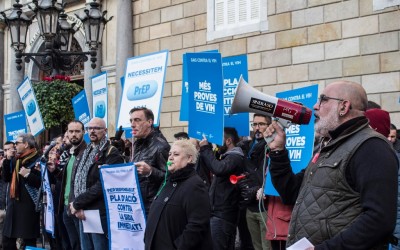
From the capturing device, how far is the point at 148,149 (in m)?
6.29

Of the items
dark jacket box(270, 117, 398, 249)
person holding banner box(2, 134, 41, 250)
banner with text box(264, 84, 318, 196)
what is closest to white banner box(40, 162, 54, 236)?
person holding banner box(2, 134, 41, 250)

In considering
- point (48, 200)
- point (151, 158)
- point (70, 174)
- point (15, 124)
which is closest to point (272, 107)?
point (151, 158)

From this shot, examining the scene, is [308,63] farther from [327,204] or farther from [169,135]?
[327,204]

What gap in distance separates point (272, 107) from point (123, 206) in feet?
9.07

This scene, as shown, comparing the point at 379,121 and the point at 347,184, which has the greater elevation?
the point at 379,121

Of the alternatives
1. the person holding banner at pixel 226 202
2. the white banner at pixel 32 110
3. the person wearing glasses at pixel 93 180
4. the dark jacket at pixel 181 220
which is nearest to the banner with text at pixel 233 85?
the person holding banner at pixel 226 202

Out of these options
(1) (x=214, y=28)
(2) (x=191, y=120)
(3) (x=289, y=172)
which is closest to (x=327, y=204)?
(3) (x=289, y=172)

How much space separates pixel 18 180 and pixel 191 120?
3396 mm

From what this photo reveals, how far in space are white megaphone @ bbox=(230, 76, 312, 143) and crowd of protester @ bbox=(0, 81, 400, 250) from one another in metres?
0.08

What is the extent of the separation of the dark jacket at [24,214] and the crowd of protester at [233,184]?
0.01 meters

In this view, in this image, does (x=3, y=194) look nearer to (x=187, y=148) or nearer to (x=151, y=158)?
(x=151, y=158)

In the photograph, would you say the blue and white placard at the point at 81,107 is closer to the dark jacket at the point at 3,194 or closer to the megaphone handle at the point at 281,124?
the dark jacket at the point at 3,194

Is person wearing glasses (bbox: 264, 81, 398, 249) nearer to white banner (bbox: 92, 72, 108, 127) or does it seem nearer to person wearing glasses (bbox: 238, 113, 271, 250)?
person wearing glasses (bbox: 238, 113, 271, 250)

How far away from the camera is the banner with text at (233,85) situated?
23.8 ft
